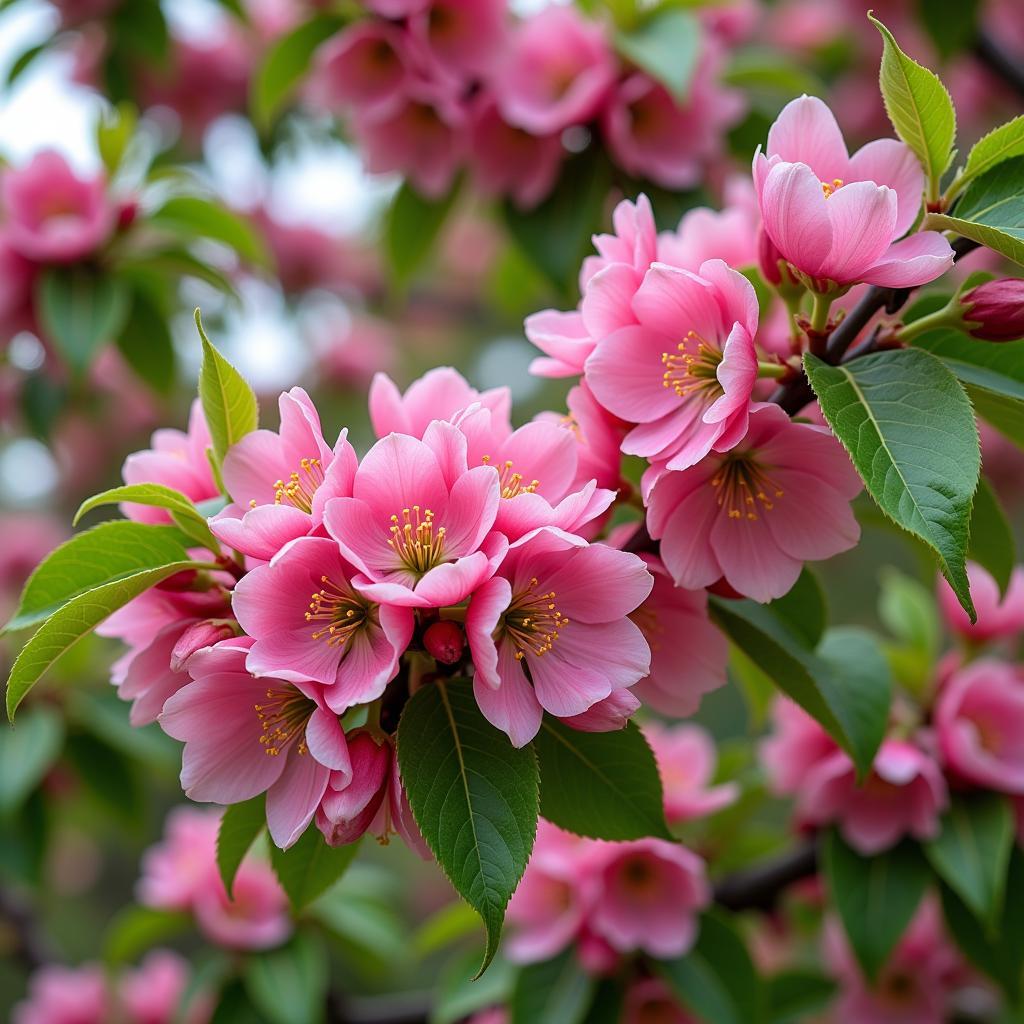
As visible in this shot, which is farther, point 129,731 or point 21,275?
point 129,731

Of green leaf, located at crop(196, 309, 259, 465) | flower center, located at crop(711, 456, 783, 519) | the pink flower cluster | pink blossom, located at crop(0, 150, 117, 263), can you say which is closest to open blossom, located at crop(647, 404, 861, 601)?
flower center, located at crop(711, 456, 783, 519)

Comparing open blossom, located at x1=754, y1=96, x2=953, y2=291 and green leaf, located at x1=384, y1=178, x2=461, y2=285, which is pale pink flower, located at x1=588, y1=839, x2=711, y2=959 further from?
green leaf, located at x1=384, y1=178, x2=461, y2=285

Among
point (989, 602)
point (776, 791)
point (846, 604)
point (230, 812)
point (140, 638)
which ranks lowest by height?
point (846, 604)

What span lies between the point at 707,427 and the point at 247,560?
371 mm

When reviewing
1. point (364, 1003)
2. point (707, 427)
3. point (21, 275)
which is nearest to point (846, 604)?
point (364, 1003)

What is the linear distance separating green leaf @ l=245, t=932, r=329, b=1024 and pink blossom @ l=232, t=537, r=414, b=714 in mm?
987

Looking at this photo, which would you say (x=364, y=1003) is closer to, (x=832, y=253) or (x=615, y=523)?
Result: (x=615, y=523)

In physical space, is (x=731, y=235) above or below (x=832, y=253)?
below

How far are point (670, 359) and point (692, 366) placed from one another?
0.06 feet

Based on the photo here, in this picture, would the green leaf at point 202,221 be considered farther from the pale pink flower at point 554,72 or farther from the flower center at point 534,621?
the flower center at point 534,621

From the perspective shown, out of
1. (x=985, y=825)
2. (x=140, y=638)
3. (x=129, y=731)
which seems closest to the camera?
(x=140, y=638)

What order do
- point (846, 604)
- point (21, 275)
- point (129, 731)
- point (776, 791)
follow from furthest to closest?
point (846, 604) → point (129, 731) → point (21, 275) → point (776, 791)

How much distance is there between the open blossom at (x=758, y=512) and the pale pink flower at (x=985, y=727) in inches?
23.9

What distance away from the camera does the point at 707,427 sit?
0.84m
